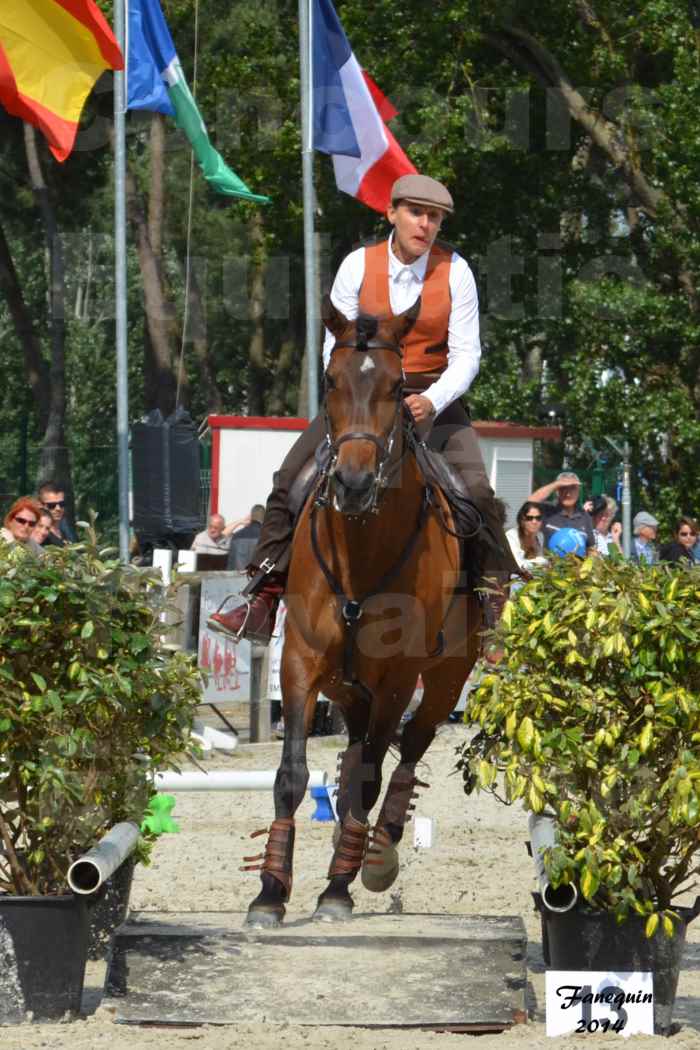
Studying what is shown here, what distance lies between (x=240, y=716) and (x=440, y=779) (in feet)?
13.2

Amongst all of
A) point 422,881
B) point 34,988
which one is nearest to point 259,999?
point 34,988

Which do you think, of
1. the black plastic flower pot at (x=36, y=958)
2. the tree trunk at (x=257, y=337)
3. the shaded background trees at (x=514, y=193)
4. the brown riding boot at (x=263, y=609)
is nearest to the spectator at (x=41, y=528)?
the brown riding boot at (x=263, y=609)

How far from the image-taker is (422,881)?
29.8 feet

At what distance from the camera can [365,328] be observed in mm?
6648

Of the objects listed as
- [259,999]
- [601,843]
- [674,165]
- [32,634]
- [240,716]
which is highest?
[674,165]

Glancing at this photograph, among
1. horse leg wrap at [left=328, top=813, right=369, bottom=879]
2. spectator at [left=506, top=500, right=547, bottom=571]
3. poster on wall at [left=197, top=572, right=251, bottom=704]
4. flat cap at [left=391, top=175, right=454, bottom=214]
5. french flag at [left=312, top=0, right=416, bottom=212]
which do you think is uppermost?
french flag at [left=312, top=0, right=416, bottom=212]

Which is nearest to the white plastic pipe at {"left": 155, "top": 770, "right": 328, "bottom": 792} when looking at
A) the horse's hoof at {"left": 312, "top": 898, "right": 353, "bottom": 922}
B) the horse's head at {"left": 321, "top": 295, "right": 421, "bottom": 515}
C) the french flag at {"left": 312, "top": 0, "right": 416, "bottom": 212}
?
the horse's hoof at {"left": 312, "top": 898, "right": 353, "bottom": 922}

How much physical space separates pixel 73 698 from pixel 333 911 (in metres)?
1.51

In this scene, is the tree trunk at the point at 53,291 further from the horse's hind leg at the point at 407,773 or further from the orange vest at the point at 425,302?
the orange vest at the point at 425,302

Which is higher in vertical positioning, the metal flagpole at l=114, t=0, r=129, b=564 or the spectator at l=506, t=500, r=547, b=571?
the metal flagpole at l=114, t=0, r=129, b=564

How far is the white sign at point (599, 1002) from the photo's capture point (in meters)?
5.76

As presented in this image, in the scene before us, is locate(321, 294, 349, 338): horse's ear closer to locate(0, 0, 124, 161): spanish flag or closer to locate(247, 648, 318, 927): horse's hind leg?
locate(247, 648, 318, 927): horse's hind leg

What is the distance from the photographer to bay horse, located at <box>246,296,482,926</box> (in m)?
6.43

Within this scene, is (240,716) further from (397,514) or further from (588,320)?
(588,320)
